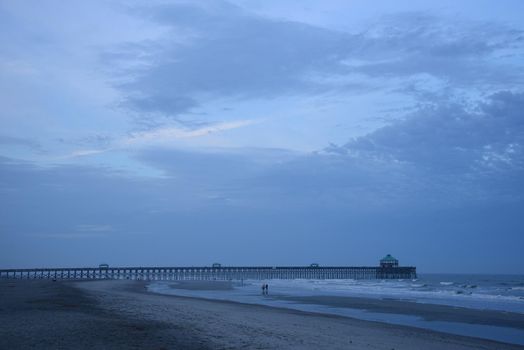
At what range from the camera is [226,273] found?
93.2 metres

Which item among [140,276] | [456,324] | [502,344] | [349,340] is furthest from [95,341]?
[140,276]

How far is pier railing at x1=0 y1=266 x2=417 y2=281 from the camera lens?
81.4m

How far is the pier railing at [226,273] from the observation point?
81.4 metres

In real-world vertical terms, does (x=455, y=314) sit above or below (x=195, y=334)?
below

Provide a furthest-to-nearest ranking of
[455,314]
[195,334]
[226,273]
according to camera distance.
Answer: [226,273] < [455,314] < [195,334]

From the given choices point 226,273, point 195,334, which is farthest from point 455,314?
point 226,273

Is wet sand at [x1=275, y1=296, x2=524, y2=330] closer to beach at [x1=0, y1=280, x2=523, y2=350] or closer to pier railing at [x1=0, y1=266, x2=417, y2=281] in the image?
beach at [x1=0, y1=280, x2=523, y2=350]

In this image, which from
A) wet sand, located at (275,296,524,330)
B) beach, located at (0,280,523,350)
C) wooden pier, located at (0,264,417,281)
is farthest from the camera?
wooden pier, located at (0,264,417,281)

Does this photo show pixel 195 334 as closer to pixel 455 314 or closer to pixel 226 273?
pixel 455 314

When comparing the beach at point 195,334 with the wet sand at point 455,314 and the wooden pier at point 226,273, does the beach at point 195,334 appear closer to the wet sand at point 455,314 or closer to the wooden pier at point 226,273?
the wet sand at point 455,314

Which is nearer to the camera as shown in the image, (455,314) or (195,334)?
(195,334)

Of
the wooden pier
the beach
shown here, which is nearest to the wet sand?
the beach

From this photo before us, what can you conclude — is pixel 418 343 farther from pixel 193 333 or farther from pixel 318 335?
pixel 193 333

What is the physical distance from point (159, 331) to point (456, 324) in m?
11.9
